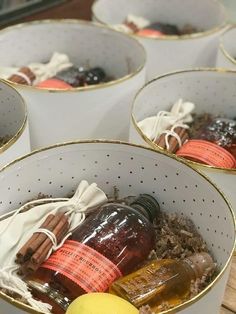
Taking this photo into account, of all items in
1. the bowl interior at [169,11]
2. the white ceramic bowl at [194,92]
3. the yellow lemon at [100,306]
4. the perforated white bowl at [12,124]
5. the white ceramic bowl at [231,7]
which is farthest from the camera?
the white ceramic bowl at [231,7]

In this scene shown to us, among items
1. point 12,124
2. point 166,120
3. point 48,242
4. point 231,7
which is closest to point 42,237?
point 48,242

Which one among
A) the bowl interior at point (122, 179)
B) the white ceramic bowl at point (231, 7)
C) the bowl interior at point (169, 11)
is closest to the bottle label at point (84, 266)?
the bowl interior at point (122, 179)

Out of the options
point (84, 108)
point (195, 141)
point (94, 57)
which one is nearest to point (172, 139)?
point (195, 141)


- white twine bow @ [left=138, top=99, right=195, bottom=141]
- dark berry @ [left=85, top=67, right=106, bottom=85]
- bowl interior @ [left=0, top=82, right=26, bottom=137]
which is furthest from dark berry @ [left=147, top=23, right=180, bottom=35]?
bowl interior @ [left=0, top=82, right=26, bottom=137]

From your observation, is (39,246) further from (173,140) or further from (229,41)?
(229,41)

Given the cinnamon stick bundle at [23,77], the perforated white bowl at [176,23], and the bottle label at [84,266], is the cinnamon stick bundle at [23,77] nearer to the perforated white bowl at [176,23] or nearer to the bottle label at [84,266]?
the perforated white bowl at [176,23]

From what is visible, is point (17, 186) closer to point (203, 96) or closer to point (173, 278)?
point (173, 278)

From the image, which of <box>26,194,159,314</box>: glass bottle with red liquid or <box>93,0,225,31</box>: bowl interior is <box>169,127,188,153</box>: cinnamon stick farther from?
<box>93,0,225,31</box>: bowl interior
